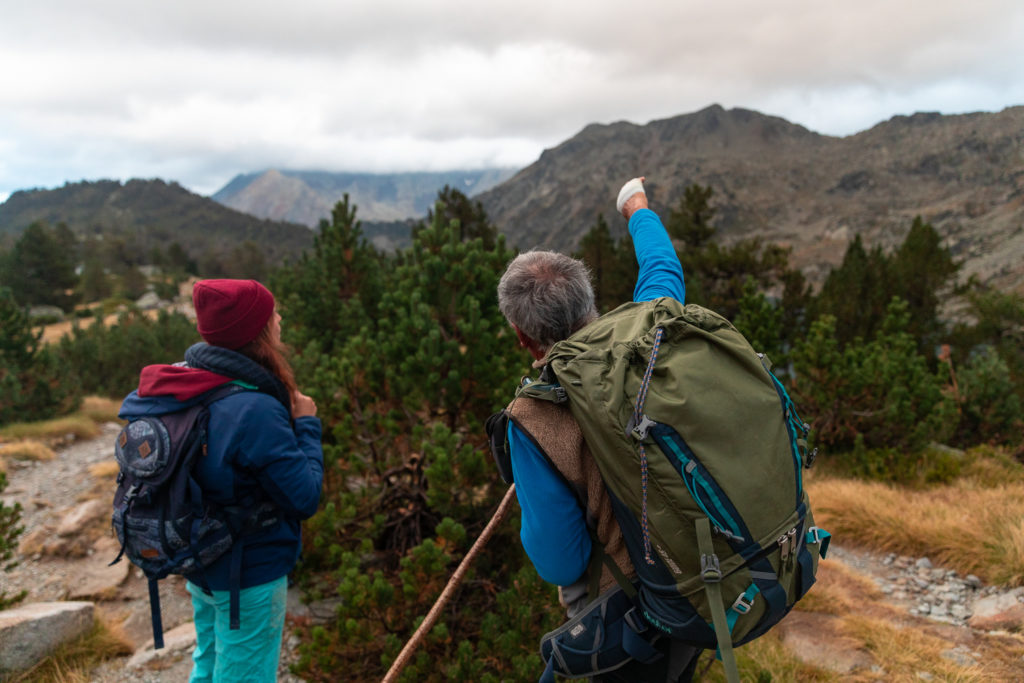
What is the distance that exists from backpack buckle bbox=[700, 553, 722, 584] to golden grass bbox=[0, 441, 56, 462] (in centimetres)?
1263

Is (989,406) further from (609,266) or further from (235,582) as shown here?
(235,582)

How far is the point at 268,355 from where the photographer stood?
2307mm

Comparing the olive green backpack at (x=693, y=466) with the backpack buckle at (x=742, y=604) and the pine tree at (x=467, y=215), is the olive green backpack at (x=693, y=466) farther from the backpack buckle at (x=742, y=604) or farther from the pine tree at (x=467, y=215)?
the pine tree at (x=467, y=215)

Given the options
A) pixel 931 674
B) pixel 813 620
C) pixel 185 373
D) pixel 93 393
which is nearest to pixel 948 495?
pixel 813 620

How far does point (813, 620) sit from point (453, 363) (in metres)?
3.36

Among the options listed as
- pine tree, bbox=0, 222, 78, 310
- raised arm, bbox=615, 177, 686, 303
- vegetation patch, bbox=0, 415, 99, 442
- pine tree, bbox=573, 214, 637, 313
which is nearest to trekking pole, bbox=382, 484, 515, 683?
raised arm, bbox=615, 177, 686, 303

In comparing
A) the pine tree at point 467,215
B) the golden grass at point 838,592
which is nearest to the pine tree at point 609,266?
the pine tree at point 467,215

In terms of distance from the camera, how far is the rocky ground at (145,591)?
387 cm

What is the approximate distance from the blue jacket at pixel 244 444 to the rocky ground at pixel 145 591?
7.03 feet

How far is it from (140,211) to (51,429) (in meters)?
151

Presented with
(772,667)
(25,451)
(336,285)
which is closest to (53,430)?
(25,451)

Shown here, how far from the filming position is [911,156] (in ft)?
510

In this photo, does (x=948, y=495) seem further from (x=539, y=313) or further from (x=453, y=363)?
(x=539, y=313)

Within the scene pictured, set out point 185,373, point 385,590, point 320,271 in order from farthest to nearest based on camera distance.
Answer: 1. point 320,271
2. point 385,590
3. point 185,373
